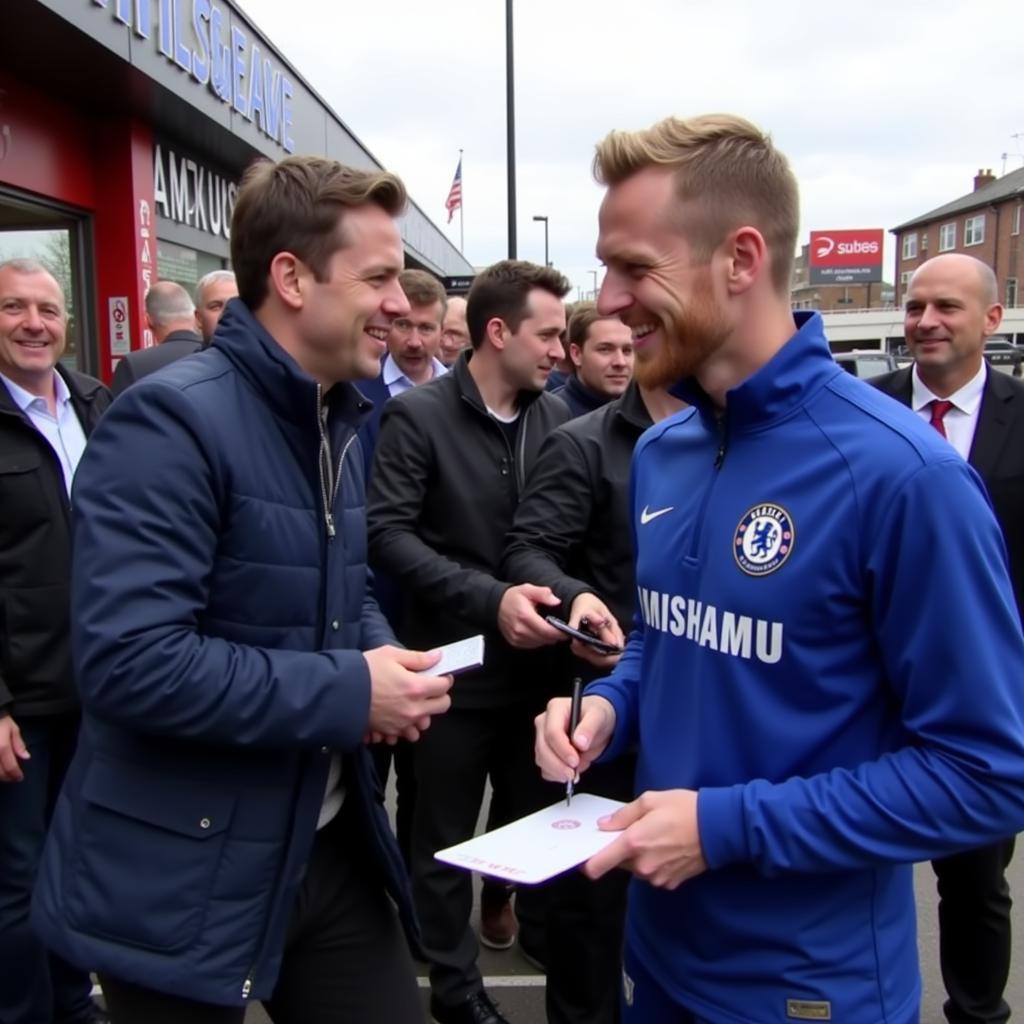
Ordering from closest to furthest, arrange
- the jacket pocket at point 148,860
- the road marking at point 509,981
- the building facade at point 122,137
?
the jacket pocket at point 148,860 → the road marking at point 509,981 → the building facade at point 122,137

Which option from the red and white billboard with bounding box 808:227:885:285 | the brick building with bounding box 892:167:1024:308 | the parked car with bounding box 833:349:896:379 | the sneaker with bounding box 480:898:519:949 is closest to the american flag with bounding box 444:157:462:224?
the parked car with bounding box 833:349:896:379

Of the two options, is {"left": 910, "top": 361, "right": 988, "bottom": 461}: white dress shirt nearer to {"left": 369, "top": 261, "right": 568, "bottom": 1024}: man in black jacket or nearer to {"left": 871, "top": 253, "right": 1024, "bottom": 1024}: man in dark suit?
{"left": 871, "top": 253, "right": 1024, "bottom": 1024}: man in dark suit

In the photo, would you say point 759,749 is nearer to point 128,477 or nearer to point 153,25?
point 128,477

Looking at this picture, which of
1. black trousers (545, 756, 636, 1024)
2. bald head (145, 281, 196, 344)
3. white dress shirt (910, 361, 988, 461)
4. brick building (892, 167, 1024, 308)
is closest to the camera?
black trousers (545, 756, 636, 1024)

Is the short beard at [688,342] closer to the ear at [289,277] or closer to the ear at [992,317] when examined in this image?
the ear at [289,277]

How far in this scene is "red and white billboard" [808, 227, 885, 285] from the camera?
88.6m

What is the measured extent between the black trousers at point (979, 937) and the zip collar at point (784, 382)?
217 centimetres

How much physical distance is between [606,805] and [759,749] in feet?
1.20

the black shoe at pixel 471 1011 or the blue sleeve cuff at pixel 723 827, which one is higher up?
the blue sleeve cuff at pixel 723 827

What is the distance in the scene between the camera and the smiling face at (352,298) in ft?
6.21

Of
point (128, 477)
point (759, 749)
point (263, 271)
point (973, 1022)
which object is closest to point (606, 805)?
point (759, 749)

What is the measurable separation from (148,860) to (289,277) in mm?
1063

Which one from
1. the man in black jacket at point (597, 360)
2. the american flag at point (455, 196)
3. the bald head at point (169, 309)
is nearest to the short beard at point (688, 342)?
the man in black jacket at point (597, 360)

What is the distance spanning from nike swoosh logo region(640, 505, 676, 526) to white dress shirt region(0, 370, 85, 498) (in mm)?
1970
